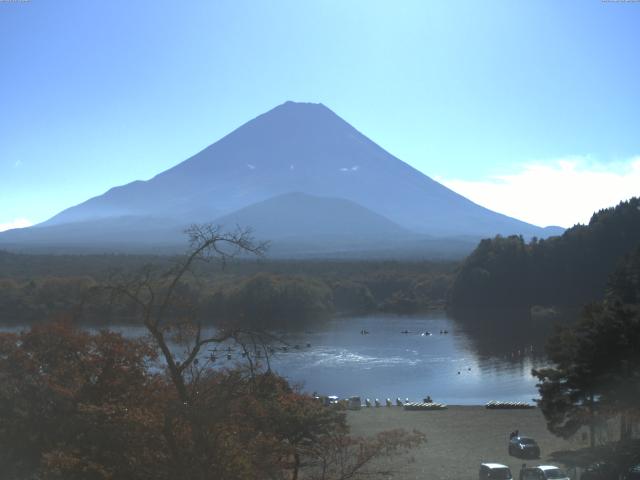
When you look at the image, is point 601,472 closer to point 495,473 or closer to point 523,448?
point 495,473

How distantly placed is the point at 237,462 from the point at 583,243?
36.7 meters

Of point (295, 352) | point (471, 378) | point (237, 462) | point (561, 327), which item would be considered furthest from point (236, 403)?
point (295, 352)

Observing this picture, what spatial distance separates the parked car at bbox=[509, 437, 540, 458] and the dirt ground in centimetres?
12

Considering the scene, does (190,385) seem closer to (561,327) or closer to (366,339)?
(561,327)

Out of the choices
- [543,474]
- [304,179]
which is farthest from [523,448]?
[304,179]

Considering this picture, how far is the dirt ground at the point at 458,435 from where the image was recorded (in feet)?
30.0

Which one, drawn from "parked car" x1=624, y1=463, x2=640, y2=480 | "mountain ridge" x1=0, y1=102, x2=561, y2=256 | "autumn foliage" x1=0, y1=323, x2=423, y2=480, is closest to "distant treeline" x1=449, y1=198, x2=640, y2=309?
"parked car" x1=624, y1=463, x2=640, y2=480

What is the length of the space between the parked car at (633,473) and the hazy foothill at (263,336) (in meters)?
0.44

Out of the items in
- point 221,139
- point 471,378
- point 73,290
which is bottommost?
point 471,378

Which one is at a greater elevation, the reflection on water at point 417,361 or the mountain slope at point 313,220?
the mountain slope at point 313,220

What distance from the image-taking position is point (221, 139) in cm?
14112

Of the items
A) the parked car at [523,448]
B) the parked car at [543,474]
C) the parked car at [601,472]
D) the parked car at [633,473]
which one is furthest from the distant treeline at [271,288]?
the parked car at [633,473]

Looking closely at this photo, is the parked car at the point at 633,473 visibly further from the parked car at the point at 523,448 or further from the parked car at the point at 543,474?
the parked car at the point at 523,448

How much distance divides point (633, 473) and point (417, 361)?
15.6 metres
